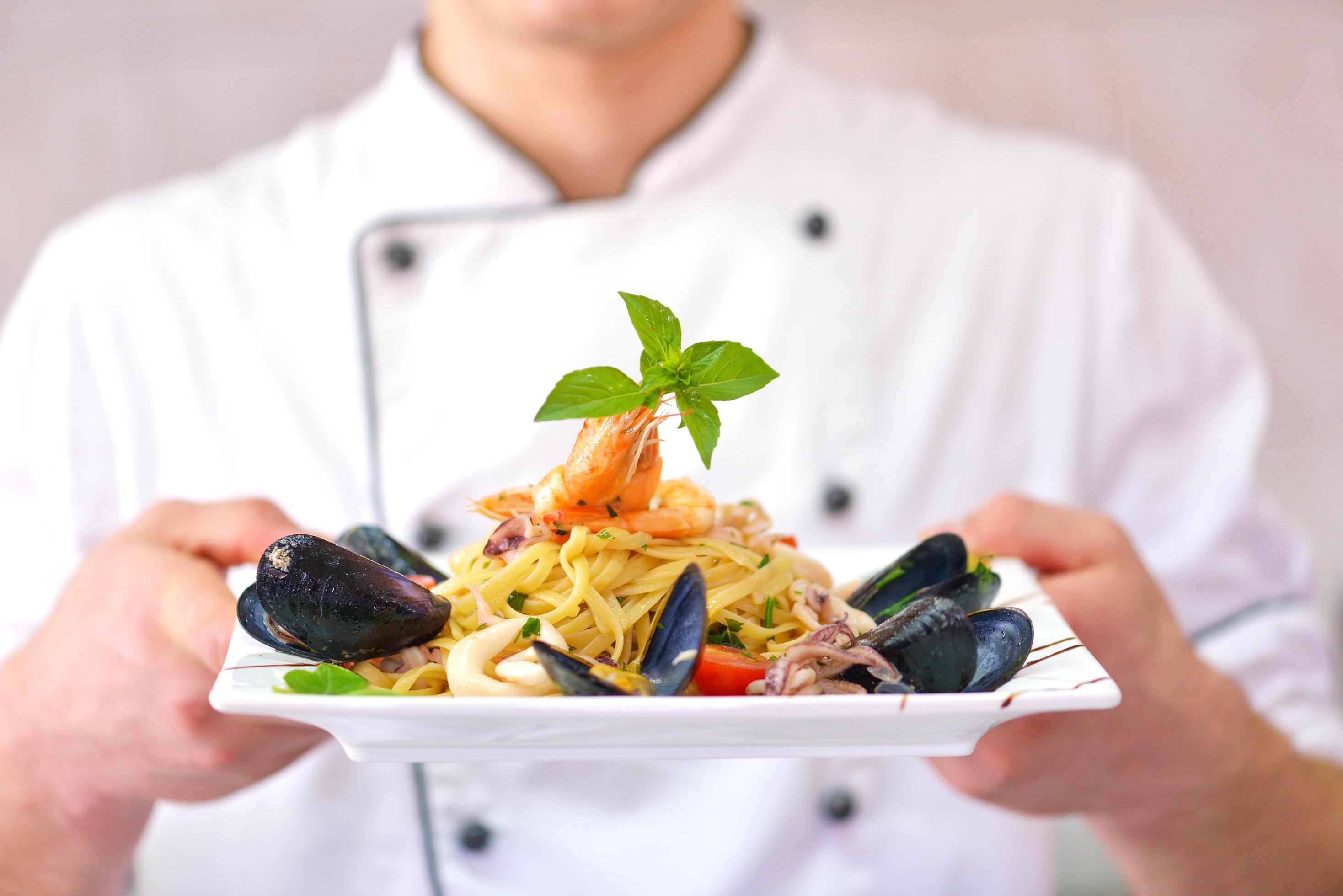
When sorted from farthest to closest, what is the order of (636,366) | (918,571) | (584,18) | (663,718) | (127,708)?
(636,366) → (584,18) → (127,708) → (918,571) → (663,718)

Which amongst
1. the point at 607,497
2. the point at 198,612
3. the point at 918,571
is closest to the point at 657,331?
the point at 607,497

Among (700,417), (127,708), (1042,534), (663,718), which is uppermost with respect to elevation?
(700,417)

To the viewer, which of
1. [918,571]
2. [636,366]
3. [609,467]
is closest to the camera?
[609,467]

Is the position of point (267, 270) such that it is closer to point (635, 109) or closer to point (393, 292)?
point (393, 292)

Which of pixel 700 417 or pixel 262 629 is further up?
pixel 700 417

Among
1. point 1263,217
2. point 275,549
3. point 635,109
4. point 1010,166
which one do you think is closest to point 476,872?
point 275,549

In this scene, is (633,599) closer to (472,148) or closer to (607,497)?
(607,497)

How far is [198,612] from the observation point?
1.21 metres

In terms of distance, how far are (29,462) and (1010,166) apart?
6.67 ft

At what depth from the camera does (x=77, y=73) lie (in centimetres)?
295

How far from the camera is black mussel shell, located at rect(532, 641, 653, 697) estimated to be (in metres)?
0.86

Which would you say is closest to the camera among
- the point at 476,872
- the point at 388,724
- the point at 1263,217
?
the point at 388,724

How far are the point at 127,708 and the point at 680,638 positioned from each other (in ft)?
2.55

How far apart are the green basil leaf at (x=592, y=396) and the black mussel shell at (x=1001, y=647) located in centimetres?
36
